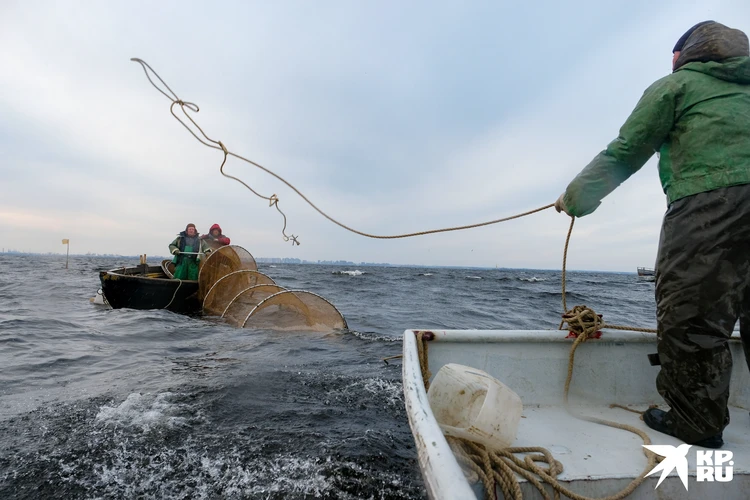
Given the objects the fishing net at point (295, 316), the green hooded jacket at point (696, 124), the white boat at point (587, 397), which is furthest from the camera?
the fishing net at point (295, 316)

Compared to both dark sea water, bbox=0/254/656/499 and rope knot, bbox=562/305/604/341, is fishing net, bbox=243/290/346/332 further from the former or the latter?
rope knot, bbox=562/305/604/341

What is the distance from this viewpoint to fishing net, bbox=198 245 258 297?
10398 millimetres

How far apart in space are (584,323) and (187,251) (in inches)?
447

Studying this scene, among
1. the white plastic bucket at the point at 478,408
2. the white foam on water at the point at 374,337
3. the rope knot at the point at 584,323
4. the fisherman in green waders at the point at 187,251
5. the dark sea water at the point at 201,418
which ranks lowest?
the dark sea water at the point at 201,418

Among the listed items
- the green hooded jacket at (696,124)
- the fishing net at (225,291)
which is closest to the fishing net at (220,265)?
the fishing net at (225,291)

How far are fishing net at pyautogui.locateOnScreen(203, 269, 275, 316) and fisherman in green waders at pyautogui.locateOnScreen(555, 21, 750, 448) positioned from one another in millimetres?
8906

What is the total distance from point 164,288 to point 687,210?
36.1ft

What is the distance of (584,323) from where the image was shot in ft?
9.52

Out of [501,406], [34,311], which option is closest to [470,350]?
[501,406]

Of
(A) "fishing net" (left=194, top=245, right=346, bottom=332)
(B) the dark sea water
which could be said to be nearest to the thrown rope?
(B) the dark sea water

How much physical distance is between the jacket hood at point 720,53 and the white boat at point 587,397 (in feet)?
5.80

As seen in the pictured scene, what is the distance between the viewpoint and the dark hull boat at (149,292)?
32.7ft

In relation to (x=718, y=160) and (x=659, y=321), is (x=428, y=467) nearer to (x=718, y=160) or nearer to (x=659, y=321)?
(x=659, y=321)

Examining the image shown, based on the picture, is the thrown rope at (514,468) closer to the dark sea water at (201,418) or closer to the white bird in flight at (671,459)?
the white bird in flight at (671,459)
